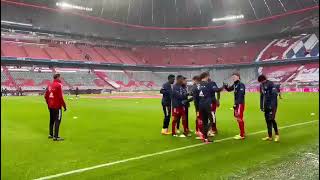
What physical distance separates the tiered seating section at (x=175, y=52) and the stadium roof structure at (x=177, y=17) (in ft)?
9.13

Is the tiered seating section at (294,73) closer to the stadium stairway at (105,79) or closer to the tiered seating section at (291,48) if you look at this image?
the tiered seating section at (291,48)

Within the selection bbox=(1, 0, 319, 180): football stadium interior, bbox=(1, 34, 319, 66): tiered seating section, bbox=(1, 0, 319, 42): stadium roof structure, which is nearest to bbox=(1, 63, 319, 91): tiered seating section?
bbox=(1, 0, 319, 180): football stadium interior

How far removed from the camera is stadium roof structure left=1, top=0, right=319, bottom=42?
226 ft

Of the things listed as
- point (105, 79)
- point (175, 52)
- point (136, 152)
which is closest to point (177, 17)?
point (175, 52)

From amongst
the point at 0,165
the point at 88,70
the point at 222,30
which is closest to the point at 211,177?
the point at 0,165

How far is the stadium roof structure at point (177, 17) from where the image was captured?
68875 millimetres

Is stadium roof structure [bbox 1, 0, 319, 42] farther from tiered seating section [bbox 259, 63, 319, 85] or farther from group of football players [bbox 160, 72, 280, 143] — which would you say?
group of football players [bbox 160, 72, 280, 143]

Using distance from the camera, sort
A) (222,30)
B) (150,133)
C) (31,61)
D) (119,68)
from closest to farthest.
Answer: (150,133), (31,61), (119,68), (222,30)

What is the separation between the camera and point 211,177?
6.95 meters

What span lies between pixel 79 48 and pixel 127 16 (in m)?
13.1

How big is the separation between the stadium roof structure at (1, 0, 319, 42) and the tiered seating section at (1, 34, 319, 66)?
110 inches

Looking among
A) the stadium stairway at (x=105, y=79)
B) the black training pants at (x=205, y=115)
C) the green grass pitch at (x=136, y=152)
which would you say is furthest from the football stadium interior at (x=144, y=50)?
the black training pants at (x=205, y=115)

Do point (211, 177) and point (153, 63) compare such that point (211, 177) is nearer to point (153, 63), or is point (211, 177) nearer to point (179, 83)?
point (179, 83)

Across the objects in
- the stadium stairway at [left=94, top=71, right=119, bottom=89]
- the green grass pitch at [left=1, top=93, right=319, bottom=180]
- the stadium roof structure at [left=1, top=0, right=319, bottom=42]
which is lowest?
the green grass pitch at [left=1, top=93, right=319, bottom=180]
